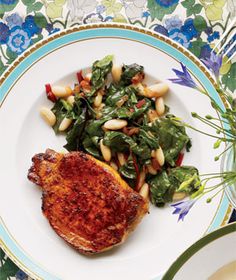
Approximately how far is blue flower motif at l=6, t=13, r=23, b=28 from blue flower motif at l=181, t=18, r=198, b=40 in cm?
88

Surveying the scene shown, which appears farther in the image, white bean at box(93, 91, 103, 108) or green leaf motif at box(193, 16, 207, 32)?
green leaf motif at box(193, 16, 207, 32)

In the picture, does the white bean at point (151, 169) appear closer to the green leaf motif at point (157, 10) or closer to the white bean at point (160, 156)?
the white bean at point (160, 156)

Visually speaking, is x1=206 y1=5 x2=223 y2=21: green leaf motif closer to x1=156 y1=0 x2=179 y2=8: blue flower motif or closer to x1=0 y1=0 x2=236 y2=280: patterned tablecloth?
x1=0 y1=0 x2=236 y2=280: patterned tablecloth

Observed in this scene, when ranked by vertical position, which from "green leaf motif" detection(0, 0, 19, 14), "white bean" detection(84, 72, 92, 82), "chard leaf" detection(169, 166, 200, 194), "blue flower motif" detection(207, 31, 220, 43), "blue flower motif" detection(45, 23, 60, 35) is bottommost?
"chard leaf" detection(169, 166, 200, 194)

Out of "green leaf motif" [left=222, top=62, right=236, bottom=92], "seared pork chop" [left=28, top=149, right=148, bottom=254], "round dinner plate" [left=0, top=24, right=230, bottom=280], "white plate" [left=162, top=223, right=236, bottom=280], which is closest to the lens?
"white plate" [left=162, top=223, right=236, bottom=280]

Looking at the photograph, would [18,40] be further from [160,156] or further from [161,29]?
[160,156]

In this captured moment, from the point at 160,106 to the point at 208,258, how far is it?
0.93m

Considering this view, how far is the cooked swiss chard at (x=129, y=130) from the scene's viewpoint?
3035mm

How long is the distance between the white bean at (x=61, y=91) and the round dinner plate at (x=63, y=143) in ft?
0.17

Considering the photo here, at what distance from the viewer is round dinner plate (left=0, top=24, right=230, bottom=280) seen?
3068 millimetres

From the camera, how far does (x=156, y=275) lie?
3043 mm

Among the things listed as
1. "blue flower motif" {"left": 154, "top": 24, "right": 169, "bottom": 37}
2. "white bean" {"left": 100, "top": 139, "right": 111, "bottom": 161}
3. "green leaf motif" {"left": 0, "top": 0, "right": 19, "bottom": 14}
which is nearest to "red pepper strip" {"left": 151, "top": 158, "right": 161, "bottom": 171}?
"white bean" {"left": 100, "top": 139, "right": 111, "bottom": 161}

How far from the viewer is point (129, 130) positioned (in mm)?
3055

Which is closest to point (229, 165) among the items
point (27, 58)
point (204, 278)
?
point (204, 278)
